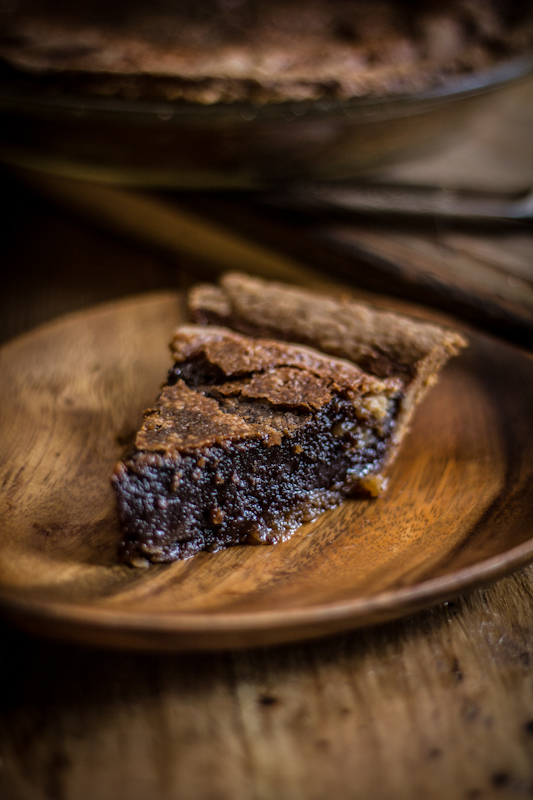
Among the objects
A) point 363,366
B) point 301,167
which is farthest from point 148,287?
point 363,366

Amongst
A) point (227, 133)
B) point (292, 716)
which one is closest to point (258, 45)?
point (227, 133)

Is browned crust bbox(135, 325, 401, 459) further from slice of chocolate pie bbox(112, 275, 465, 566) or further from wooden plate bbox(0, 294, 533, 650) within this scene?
wooden plate bbox(0, 294, 533, 650)

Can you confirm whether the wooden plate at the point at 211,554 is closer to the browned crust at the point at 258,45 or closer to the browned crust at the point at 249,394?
the browned crust at the point at 249,394

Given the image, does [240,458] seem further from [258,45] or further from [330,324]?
[258,45]

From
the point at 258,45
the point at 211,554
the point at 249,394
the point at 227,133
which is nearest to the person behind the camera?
the point at 211,554

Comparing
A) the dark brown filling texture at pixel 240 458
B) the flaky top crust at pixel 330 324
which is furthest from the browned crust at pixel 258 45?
the dark brown filling texture at pixel 240 458

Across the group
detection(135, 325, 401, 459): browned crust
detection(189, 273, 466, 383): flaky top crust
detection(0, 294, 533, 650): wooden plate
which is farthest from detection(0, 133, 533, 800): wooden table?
detection(189, 273, 466, 383): flaky top crust

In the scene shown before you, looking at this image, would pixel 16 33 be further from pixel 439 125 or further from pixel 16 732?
pixel 16 732
